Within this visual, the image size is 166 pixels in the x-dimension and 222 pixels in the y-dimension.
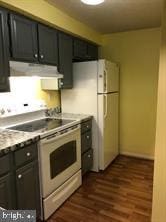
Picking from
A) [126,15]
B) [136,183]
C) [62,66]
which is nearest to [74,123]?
[62,66]

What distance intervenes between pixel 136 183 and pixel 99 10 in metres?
2.38

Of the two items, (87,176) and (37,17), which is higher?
(37,17)

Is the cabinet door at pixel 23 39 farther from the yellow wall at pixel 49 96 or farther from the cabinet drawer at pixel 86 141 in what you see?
the cabinet drawer at pixel 86 141

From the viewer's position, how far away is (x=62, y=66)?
277 centimetres

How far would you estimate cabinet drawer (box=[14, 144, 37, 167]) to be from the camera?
5.52 feet

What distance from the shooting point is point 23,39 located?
81.3 inches

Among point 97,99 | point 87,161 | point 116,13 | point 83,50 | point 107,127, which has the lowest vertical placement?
point 87,161

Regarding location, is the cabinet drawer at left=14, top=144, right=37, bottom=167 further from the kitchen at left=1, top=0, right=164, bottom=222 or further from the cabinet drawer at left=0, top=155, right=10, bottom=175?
the kitchen at left=1, top=0, right=164, bottom=222

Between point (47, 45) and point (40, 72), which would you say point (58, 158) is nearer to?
point (40, 72)

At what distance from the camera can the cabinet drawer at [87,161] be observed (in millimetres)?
2867

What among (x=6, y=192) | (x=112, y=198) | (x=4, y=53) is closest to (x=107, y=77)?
(x=4, y=53)

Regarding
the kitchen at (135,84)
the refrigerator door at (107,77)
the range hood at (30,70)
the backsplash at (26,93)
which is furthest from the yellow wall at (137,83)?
the range hood at (30,70)

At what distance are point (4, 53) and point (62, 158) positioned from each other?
1305 mm

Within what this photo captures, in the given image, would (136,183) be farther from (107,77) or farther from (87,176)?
(107,77)
